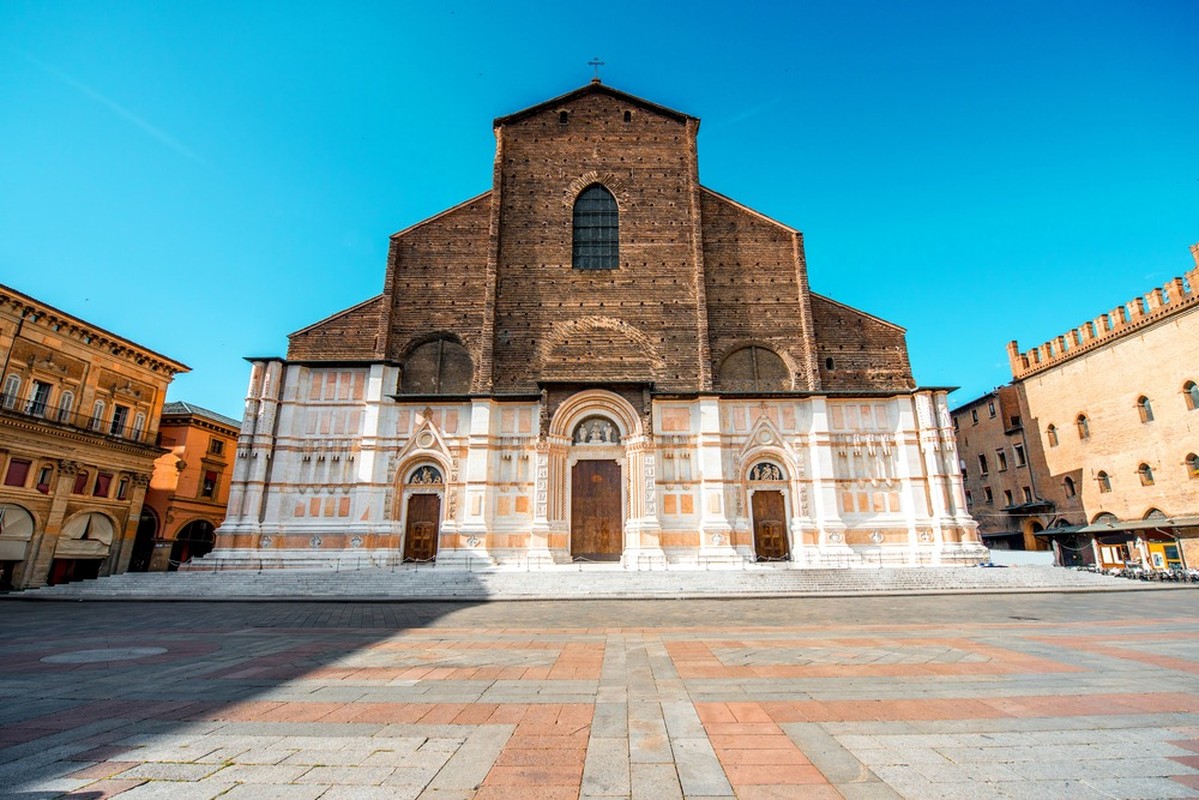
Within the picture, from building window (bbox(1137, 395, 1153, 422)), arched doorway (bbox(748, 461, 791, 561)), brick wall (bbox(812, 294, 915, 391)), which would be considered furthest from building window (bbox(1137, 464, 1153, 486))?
arched doorway (bbox(748, 461, 791, 561))

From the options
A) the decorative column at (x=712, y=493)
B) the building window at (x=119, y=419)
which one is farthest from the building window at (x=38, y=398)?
the decorative column at (x=712, y=493)

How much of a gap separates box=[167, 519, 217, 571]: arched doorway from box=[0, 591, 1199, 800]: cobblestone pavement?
23681 millimetres

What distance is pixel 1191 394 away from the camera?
23812mm

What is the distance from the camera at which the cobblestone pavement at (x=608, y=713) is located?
11.5 ft

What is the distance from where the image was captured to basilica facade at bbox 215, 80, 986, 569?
866 inches

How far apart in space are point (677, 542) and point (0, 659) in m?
18.3

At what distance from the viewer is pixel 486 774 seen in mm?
3615

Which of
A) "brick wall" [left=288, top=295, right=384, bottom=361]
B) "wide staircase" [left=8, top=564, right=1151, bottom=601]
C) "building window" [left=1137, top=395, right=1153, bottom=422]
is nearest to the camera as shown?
"wide staircase" [left=8, top=564, right=1151, bottom=601]

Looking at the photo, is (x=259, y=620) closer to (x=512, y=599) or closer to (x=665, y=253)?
(x=512, y=599)

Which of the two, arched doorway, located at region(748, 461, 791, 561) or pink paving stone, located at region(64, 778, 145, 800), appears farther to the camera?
arched doorway, located at region(748, 461, 791, 561)

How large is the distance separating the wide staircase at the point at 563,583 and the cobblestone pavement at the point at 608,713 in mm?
6714

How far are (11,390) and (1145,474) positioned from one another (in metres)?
48.1

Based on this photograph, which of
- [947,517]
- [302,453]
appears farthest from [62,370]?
[947,517]

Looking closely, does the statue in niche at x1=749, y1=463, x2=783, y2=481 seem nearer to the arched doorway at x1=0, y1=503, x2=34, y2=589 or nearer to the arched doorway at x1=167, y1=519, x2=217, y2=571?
the arched doorway at x1=167, y1=519, x2=217, y2=571
